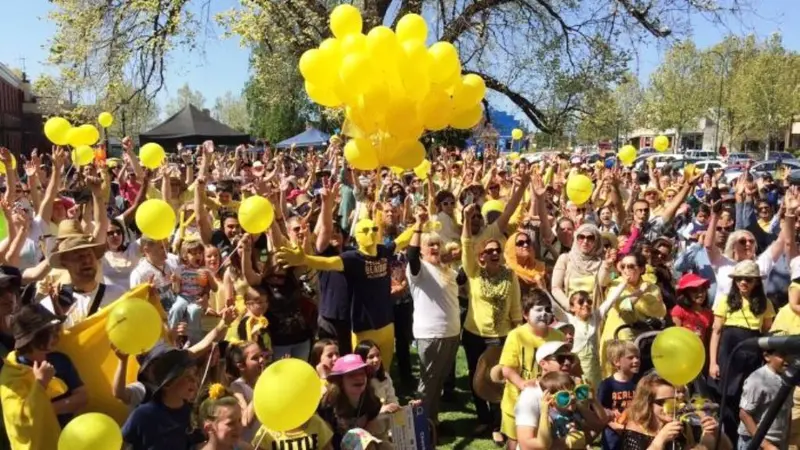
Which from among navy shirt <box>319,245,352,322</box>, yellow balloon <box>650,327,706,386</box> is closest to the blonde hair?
yellow balloon <box>650,327,706,386</box>

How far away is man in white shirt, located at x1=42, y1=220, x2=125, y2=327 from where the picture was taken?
374 cm

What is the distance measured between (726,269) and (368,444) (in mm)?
3489

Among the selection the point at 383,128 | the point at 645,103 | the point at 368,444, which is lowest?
the point at 368,444

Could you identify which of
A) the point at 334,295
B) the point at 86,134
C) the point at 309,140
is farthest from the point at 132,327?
the point at 309,140

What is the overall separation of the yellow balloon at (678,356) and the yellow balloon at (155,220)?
284 cm

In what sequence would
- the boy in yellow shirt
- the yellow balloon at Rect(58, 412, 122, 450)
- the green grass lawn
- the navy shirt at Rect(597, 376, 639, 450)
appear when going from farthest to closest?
the green grass lawn < the boy in yellow shirt < the navy shirt at Rect(597, 376, 639, 450) < the yellow balloon at Rect(58, 412, 122, 450)

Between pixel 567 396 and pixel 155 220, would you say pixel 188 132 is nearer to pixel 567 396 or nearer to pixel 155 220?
pixel 155 220

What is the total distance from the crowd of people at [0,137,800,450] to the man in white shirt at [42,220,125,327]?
0.01 meters

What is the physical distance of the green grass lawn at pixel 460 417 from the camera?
5031 mm

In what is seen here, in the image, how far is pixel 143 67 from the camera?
1391 centimetres

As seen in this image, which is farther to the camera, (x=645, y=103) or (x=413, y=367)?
(x=645, y=103)

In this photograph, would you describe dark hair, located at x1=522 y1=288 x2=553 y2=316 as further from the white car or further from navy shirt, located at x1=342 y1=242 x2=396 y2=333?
the white car

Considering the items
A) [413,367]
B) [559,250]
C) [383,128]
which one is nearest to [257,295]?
[383,128]

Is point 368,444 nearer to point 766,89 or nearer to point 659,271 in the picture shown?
point 659,271
